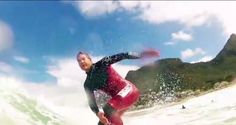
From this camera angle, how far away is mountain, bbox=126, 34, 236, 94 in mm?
59531

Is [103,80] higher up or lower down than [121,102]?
higher up

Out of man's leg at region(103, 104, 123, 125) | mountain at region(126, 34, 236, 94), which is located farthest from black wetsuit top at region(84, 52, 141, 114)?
mountain at region(126, 34, 236, 94)

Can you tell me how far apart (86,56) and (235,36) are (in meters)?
62.0

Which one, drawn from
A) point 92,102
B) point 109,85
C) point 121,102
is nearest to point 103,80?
point 109,85

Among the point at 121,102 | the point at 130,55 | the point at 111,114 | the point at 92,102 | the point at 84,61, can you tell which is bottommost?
the point at 111,114

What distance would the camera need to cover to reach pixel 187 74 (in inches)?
2633

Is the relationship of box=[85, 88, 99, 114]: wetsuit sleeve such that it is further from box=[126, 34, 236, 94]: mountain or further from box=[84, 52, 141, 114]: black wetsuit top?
box=[126, 34, 236, 94]: mountain

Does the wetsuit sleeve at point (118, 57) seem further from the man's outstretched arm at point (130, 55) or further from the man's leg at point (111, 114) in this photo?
the man's leg at point (111, 114)

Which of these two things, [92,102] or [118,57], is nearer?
[118,57]

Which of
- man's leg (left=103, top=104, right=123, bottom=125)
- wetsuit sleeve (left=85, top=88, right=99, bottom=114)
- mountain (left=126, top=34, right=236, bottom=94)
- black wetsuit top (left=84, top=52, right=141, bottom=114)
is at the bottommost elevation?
man's leg (left=103, top=104, right=123, bottom=125)

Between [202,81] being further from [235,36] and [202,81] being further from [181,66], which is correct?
[235,36]

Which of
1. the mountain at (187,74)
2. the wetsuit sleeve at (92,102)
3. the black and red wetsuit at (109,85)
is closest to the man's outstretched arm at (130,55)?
the black and red wetsuit at (109,85)

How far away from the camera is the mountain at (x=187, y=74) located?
195ft

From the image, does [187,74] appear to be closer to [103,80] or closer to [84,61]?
[103,80]
